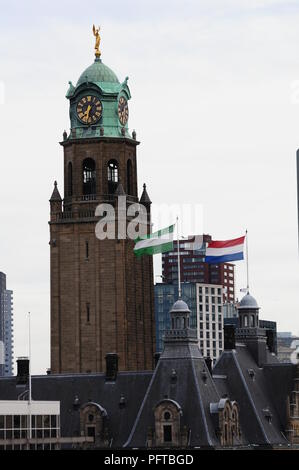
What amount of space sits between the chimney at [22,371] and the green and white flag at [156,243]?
765 inches

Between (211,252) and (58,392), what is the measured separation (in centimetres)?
2073

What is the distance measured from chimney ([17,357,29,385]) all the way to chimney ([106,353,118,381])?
8067 millimetres

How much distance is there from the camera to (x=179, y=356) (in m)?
174

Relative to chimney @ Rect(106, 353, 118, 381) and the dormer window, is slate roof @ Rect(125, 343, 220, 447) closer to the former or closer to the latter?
the dormer window

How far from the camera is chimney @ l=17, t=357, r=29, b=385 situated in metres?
182

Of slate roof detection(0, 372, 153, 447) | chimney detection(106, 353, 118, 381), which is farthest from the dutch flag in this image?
slate roof detection(0, 372, 153, 447)

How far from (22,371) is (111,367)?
900 cm

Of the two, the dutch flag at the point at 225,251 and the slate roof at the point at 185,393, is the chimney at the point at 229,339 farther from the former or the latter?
the slate roof at the point at 185,393

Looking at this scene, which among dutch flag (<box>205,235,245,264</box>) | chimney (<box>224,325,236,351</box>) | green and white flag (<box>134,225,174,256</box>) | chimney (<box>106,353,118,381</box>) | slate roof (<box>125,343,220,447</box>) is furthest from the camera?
green and white flag (<box>134,225,174,256</box>)

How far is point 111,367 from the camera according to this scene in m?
180

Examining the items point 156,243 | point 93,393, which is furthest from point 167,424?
point 156,243
